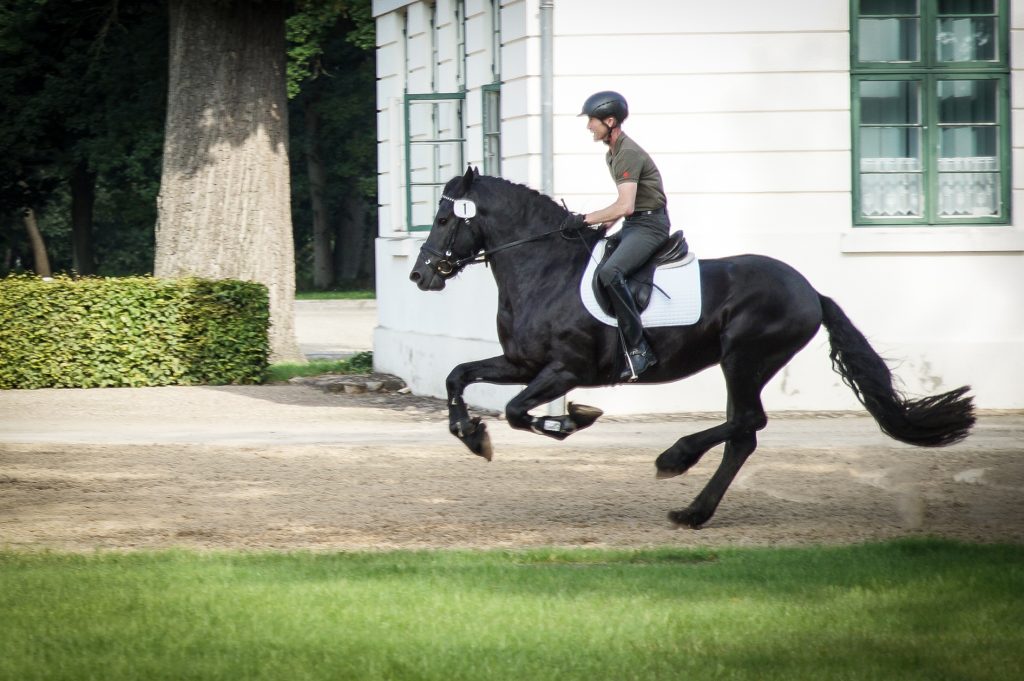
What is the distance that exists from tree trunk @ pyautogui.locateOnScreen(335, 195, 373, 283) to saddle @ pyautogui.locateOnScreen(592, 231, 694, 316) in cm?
4732

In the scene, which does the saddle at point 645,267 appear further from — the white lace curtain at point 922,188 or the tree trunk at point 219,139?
the tree trunk at point 219,139

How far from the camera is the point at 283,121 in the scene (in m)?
21.8

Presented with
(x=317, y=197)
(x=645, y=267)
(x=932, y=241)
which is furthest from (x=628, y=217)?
(x=317, y=197)

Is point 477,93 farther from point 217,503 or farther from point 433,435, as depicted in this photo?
point 217,503

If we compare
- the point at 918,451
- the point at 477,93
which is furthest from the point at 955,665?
the point at 477,93

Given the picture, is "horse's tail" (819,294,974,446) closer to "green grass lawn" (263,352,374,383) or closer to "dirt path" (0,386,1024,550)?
"dirt path" (0,386,1024,550)

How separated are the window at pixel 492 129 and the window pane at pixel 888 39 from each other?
12.1ft

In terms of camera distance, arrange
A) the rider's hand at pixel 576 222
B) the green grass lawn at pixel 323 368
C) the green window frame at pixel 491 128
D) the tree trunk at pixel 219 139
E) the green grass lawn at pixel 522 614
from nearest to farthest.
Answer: the green grass lawn at pixel 522 614 → the rider's hand at pixel 576 222 → the green window frame at pixel 491 128 → the green grass lawn at pixel 323 368 → the tree trunk at pixel 219 139

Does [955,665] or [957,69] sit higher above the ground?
[957,69]

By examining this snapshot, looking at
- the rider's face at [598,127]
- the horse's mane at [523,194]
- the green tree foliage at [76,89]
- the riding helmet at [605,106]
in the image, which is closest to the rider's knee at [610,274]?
the horse's mane at [523,194]

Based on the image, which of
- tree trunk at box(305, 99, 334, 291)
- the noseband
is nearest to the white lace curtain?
the noseband

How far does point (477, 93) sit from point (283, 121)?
18.0 ft

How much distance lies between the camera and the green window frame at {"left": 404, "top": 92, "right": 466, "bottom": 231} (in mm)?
17547

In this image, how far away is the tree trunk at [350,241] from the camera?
188 ft
